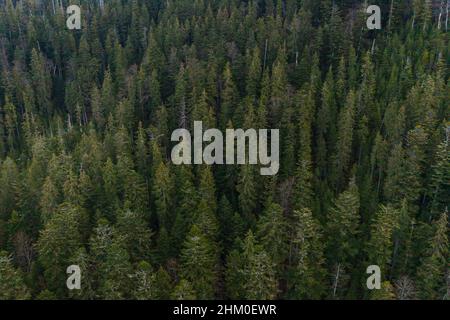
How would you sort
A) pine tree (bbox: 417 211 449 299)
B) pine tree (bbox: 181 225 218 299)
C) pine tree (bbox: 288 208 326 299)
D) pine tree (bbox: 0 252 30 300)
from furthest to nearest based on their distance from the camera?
1. pine tree (bbox: 288 208 326 299)
2. pine tree (bbox: 417 211 449 299)
3. pine tree (bbox: 181 225 218 299)
4. pine tree (bbox: 0 252 30 300)

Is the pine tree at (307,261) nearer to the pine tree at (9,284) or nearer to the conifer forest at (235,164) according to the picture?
the conifer forest at (235,164)

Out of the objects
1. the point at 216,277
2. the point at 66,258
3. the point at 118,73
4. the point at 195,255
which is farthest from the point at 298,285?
the point at 118,73

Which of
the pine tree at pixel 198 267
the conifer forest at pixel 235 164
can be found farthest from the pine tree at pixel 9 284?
the pine tree at pixel 198 267

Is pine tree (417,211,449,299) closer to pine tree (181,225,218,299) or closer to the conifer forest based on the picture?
the conifer forest

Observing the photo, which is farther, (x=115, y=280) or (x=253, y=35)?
(x=253, y=35)

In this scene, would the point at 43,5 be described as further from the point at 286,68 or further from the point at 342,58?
the point at 342,58

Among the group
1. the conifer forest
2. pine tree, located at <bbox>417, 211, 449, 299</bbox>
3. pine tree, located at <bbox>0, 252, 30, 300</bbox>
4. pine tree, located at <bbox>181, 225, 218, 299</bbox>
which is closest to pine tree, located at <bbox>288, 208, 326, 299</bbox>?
the conifer forest

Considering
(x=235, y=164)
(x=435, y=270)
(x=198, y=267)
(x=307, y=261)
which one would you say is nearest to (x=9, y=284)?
(x=198, y=267)

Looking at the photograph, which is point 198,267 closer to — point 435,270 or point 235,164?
point 235,164
